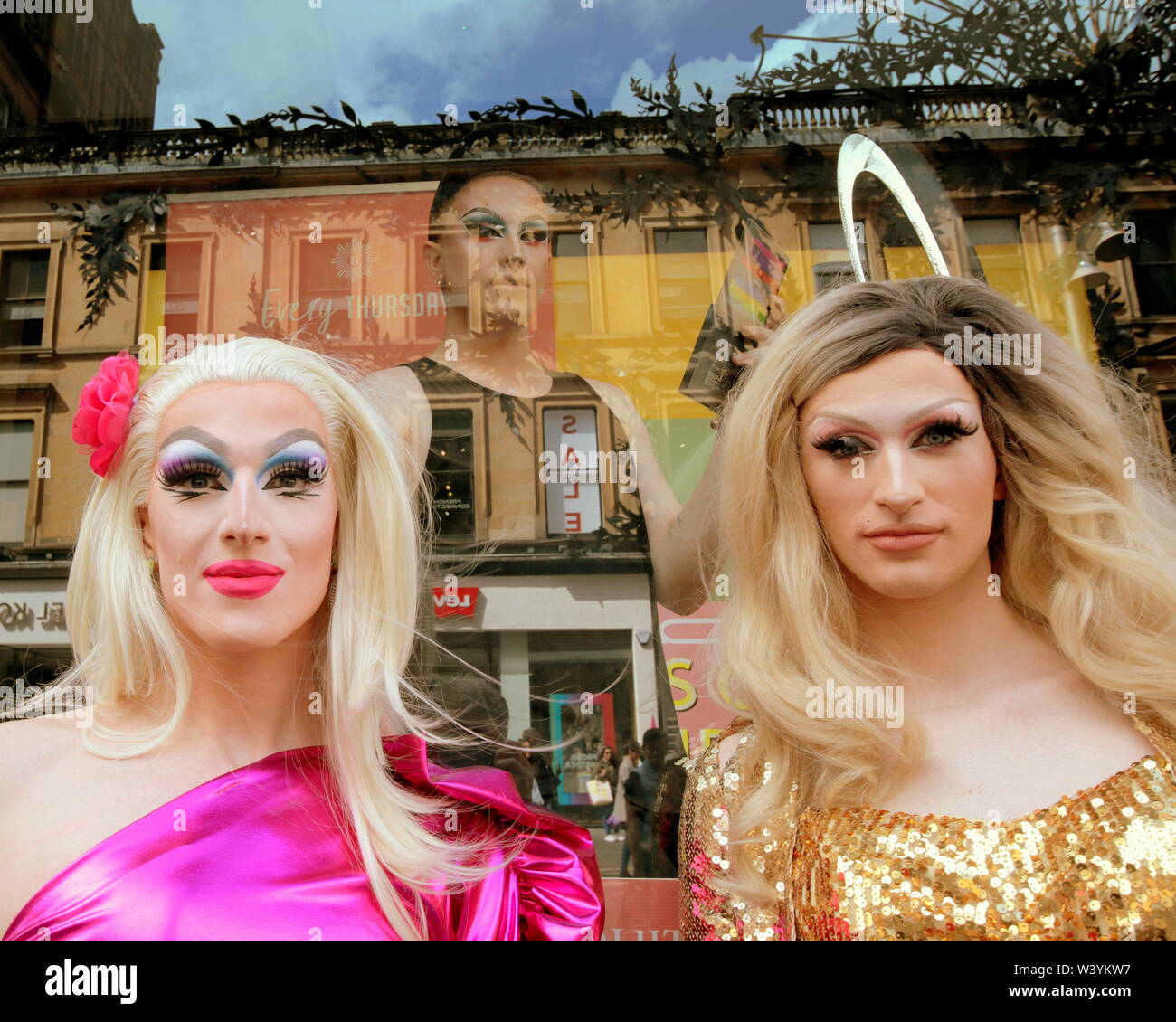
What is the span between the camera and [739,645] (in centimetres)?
206

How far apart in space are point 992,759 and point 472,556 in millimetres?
1346

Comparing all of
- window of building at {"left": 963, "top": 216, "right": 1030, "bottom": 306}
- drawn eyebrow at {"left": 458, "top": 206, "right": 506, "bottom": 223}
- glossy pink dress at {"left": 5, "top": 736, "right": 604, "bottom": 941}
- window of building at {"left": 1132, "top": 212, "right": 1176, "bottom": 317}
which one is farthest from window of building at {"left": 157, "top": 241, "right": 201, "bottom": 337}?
window of building at {"left": 1132, "top": 212, "right": 1176, "bottom": 317}

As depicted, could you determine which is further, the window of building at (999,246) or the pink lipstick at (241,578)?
the window of building at (999,246)

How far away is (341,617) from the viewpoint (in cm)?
205

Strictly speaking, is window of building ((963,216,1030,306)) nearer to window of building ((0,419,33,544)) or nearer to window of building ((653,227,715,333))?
window of building ((653,227,715,333))

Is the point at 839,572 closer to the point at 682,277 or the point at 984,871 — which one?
the point at 984,871

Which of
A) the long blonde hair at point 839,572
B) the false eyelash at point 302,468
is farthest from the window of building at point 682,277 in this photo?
the false eyelash at point 302,468

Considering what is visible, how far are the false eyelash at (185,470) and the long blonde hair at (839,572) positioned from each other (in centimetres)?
120

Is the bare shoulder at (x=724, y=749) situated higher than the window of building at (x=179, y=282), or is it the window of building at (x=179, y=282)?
the window of building at (x=179, y=282)

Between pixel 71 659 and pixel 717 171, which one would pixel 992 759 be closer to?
pixel 717 171

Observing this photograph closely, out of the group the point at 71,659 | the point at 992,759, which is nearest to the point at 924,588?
the point at 992,759

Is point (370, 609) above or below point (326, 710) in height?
above

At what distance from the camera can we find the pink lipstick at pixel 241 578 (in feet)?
6.15

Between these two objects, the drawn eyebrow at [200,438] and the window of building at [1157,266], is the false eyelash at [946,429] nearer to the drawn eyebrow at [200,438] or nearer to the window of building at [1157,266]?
the window of building at [1157,266]
